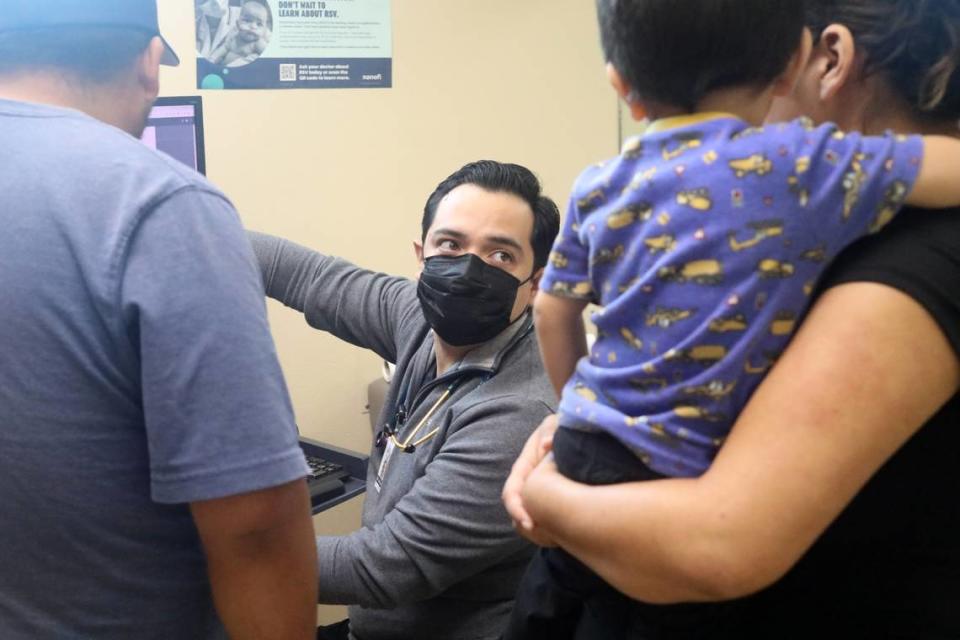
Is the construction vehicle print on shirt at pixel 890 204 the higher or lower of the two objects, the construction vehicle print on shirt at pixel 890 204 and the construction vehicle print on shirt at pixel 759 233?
the higher

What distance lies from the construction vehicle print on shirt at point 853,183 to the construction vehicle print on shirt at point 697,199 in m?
0.12

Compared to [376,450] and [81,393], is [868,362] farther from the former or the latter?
[376,450]

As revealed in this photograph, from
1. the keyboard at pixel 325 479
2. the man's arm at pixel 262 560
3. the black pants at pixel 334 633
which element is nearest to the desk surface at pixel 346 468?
the keyboard at pixel 325 479

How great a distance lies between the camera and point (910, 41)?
2.72 ft

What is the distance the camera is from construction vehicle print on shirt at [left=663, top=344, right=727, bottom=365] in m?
0.81

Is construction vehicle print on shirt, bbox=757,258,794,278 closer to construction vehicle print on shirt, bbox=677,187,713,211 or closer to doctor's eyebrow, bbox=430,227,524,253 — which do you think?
construction vehicle print on shirt, bbox=677,187,713,211

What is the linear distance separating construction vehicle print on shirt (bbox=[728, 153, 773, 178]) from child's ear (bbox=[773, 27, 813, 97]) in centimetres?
12

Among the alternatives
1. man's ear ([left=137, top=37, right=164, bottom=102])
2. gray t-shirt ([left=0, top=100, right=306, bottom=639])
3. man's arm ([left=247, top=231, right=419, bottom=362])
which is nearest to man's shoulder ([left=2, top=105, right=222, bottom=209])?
gray t-shirt ([left=0, top=100, right=306, bottom=639])

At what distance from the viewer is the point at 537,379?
157cm

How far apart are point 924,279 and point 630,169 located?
29 centimetres

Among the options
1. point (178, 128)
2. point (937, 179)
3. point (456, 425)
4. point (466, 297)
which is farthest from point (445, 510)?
point (178, 128)

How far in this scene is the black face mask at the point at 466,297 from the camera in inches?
61.9

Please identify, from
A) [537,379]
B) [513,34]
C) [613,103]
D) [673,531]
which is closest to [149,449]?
[673,531]

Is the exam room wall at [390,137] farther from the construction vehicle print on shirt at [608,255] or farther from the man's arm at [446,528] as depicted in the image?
the construction vehicle print on shirt at [608,255]
